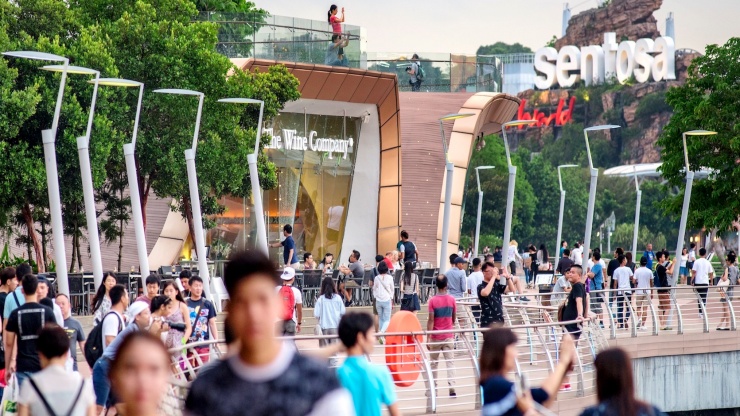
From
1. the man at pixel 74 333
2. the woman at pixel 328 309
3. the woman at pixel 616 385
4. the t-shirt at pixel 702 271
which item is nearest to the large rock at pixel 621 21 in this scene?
the t-shirt at pixel 702 271

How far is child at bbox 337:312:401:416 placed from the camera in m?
6.79

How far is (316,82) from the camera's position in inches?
1628

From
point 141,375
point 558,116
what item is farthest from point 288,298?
point 558,116

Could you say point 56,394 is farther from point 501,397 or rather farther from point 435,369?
point 435,369

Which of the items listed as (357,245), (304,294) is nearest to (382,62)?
(357,245)

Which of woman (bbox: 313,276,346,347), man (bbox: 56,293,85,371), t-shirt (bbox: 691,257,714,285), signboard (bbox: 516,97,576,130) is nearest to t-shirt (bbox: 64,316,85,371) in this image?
man (bbox: 56,293,85,371)

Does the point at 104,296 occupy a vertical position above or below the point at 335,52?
below

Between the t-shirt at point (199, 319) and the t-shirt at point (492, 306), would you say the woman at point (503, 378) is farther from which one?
the t-shirt at point (492, 306)

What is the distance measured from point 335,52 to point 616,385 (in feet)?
119

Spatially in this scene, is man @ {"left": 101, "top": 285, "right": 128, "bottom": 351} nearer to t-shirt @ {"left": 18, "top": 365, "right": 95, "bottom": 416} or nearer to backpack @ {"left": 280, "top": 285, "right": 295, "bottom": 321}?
t-shirt @ {"left": 18, "top": 365, "right": 95, "bottom": 416}

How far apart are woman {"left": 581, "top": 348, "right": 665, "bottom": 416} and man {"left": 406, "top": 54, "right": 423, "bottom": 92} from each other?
42.8m

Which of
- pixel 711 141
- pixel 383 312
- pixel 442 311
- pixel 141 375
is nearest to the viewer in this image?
pixel 141 375

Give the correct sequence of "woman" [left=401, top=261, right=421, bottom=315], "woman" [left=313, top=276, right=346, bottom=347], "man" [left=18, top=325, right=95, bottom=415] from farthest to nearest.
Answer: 1. "woman" [left=401, top=261, right=421, bottom=315]
2. "woman" [left=313, top=276, right=346, bottom=347]
3. "man" [left=18, top=325, right=95, bottom=415]

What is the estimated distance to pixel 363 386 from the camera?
22.3 feet
